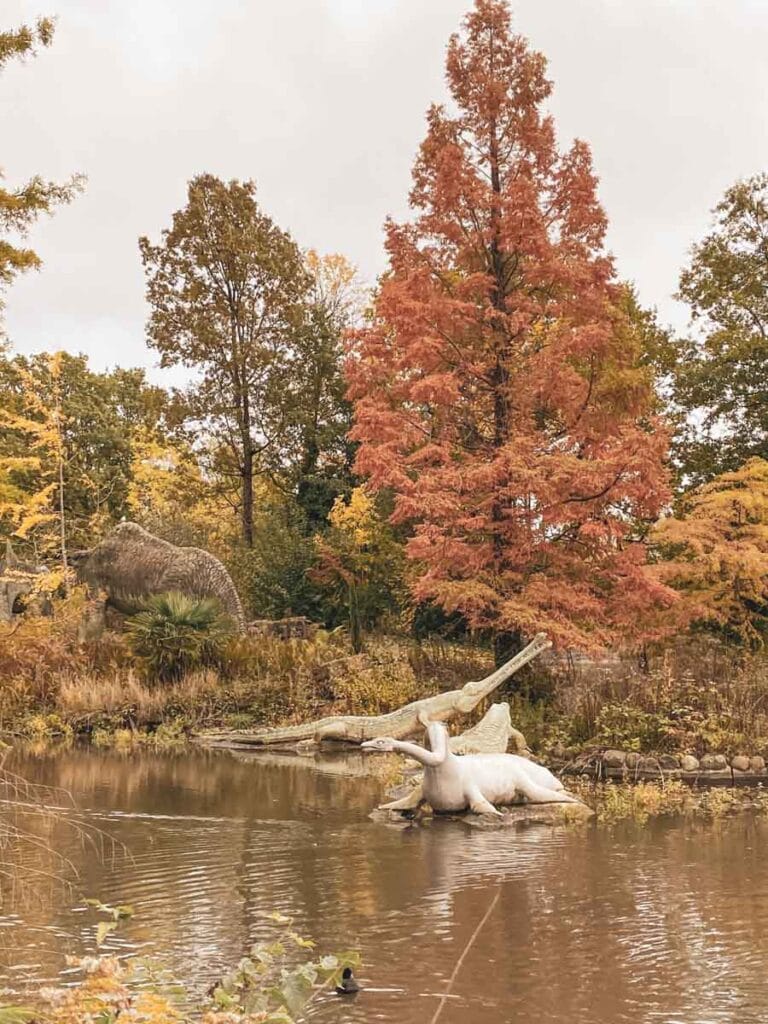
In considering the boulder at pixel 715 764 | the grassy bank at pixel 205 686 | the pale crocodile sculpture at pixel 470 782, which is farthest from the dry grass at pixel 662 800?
the grassy bank at pixel 205 686

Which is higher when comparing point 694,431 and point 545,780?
point 694,431

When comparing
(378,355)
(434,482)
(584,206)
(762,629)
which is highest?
(584,206)

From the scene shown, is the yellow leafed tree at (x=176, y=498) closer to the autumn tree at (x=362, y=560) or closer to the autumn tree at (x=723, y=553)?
the autumn tree at (x=362, y=560)

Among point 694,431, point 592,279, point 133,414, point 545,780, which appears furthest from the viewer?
point 133,414

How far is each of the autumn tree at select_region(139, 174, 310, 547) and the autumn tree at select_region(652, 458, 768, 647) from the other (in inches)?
510

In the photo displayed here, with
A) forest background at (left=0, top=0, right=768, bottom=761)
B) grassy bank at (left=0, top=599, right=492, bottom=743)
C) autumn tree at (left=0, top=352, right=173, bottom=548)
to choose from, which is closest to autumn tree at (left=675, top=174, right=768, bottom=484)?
forest background at (left=0, top=0, right=768, bottom=761)

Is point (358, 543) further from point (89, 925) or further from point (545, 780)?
point (89, 925)

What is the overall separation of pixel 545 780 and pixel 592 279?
24.0 feet

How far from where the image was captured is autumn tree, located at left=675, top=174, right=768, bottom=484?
66.8ft

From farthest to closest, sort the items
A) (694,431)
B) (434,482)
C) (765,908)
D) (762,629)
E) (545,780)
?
(694,431) < (762,629) < (434,482) < (545,780) < (765,908)

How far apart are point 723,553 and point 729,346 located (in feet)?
25.0

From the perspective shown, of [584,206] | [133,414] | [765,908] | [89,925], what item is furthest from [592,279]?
[133,414]

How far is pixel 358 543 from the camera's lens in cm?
2159

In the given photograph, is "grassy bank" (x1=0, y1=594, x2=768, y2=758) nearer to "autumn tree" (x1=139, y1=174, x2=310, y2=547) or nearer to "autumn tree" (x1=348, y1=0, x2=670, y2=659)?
"autumn tree" (x1=348, y1=0, x2=670, y2=659)
